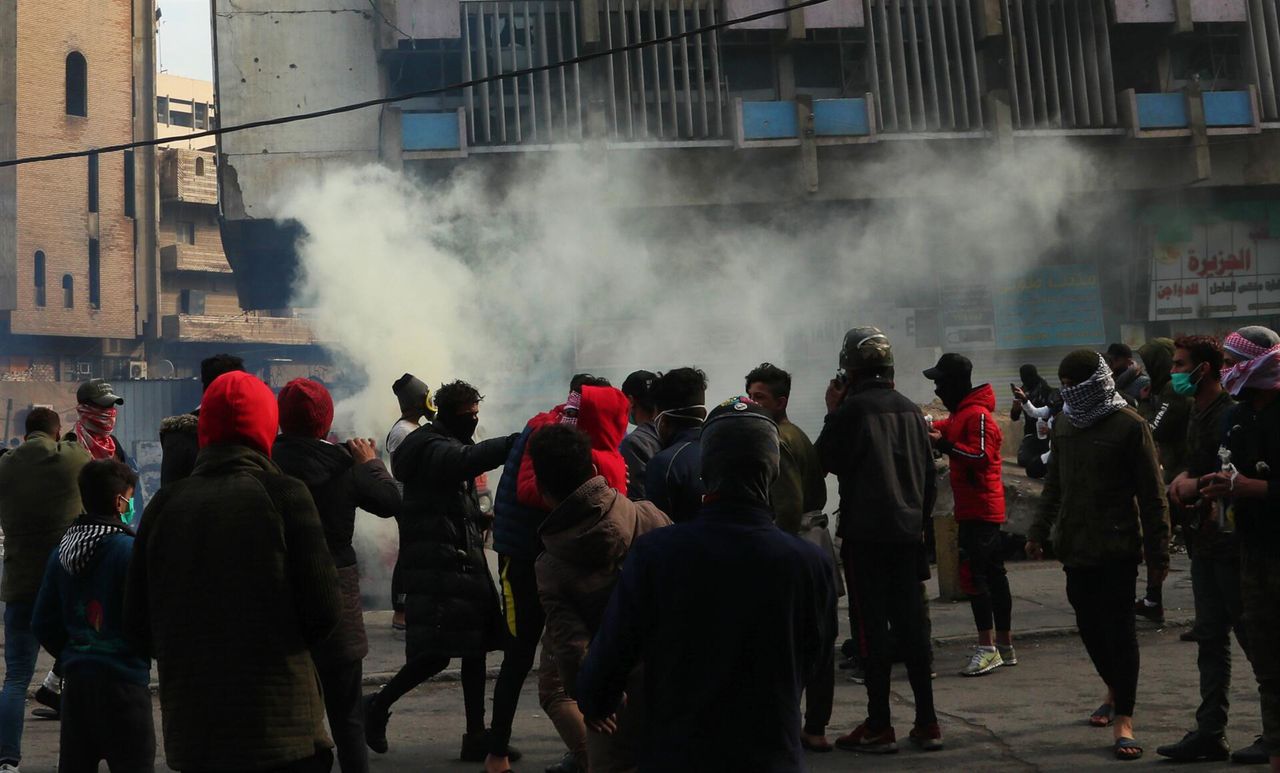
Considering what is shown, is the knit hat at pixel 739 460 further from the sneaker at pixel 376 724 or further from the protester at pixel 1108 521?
the sneaker at pixel 376 724

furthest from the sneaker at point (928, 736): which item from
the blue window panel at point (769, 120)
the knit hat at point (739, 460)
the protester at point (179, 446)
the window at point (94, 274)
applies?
the window at point (94, 274)

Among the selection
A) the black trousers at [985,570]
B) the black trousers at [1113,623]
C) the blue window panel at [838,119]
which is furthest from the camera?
the blue window panel at [838,119]

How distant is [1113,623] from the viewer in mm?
5258

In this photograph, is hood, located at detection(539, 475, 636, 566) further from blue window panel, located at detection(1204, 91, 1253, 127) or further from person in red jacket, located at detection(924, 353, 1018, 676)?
blue window panel, located at detection(1204, 91, 1253, 127)

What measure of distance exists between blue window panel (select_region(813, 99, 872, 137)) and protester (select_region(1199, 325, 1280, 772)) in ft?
59.8

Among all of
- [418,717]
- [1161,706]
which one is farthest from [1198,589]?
[418,717]

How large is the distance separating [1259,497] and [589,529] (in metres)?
2.23

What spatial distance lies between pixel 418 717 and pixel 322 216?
55.8ft

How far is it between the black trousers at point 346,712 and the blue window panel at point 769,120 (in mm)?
18616

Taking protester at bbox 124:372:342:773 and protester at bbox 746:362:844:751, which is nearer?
protester at bbox 124:372:342:773

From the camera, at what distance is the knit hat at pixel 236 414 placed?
3.20 metres

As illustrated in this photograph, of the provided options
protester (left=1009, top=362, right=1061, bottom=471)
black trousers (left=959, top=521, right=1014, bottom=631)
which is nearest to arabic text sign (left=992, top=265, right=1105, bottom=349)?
protester (left=1009, top=362, right=1061, bottom=471)

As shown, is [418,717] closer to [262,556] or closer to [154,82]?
[262,556]

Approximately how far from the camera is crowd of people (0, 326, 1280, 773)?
107 inches
